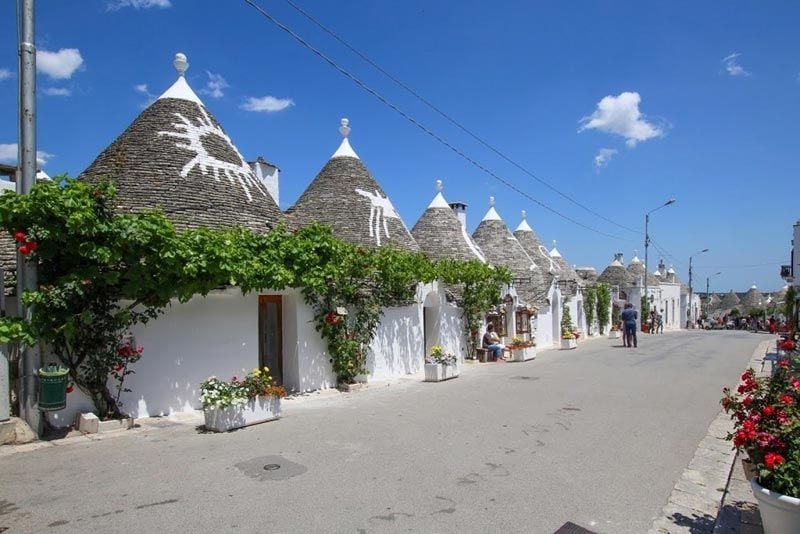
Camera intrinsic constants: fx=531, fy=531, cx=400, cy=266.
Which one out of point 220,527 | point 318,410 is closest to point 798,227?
point 318,410

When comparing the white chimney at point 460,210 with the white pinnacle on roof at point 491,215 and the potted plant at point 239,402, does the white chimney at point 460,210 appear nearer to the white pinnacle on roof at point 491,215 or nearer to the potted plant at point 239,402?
the white pinnacle on roof at point 491,215

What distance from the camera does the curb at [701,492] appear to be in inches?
190

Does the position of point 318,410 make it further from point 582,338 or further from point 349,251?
point 582,338

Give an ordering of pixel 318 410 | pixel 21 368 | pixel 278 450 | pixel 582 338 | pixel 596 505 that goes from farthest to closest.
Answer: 1. pixel 582 338
2. pixel 318 410
3. pixel 21 368
4. pixel 278 450
5. pixel 596 505

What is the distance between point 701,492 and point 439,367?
813cm

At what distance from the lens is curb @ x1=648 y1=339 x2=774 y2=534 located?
15.8ft

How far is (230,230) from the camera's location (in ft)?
32.9

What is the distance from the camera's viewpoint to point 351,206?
1631 centimetres

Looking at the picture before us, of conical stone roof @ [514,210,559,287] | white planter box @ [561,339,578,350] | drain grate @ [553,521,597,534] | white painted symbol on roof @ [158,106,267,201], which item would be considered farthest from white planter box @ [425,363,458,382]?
conical stone roof @ [514,210,559,287]

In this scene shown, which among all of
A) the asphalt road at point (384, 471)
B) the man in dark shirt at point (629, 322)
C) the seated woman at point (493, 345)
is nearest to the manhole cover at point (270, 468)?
the asphalt road at point (384, 471)

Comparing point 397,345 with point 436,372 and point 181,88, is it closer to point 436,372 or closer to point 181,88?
point 436,372

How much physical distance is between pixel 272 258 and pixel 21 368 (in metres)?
4.34

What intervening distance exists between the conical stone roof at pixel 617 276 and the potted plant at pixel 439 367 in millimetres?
33784

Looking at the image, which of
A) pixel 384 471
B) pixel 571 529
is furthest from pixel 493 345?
pixel 571 529
